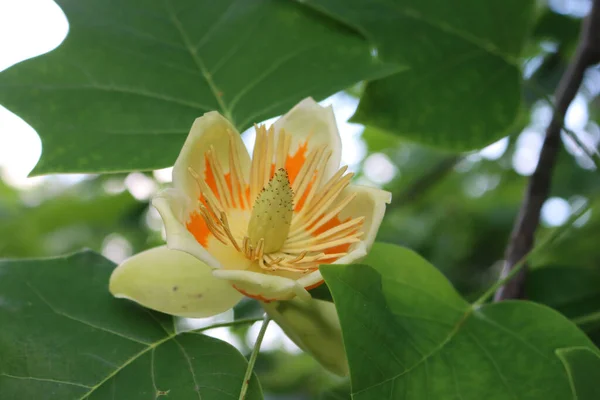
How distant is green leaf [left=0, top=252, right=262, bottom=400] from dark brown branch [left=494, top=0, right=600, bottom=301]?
0.77m

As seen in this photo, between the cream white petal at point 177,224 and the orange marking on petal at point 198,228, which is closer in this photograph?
the cream white petal at point 177,224

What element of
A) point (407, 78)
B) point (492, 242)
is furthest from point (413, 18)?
point (492, 242)

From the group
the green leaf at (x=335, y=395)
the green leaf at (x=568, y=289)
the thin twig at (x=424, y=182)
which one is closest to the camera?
the green leaf at (x=335, y=395)

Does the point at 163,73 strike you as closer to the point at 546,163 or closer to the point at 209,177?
the point at 209,177

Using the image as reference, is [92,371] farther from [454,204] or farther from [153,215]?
[454,204]

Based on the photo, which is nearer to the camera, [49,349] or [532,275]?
[49,349]

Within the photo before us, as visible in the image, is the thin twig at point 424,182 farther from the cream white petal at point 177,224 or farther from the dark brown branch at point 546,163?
the cream white petal at point 177,224

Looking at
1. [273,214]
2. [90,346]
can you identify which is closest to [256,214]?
[273,214]

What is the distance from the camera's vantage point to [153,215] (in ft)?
9.04

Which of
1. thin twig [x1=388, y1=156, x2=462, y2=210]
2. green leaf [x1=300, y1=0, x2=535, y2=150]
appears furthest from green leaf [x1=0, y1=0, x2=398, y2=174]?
thin twig [x1=388, y1=156, x2=462, y2=210]

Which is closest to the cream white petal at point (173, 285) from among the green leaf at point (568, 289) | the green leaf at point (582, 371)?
the green leaf at point (582, 371)

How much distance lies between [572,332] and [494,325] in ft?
0.37

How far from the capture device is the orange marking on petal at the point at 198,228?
89cm

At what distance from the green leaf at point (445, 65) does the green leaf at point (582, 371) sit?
643 mm
